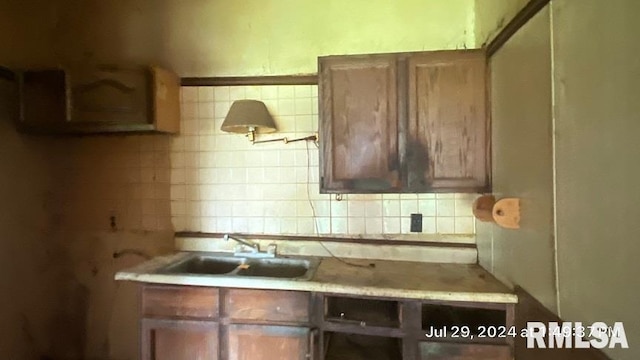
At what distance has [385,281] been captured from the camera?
Result: 194 cm

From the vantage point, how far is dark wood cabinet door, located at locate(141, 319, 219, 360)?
1965 mm

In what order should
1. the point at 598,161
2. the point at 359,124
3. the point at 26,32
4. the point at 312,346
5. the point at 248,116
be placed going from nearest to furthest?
the point at 598,161 → the point at 312,346 → the point at 359,124 → the point at 248,116 → the point at 26,32

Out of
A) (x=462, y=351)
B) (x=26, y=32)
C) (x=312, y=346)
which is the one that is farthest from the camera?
(x=26, y=32)

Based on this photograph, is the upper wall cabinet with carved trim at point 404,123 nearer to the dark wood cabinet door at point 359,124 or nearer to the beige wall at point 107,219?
the dark wood cabinet door at point 359,124

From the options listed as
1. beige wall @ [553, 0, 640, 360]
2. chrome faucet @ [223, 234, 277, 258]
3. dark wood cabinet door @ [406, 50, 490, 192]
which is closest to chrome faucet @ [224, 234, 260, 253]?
chrome faucet @ [223, 234, 277, 258]

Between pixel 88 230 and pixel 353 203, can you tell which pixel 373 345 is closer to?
pixel 353 203

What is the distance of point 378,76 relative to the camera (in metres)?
2.05

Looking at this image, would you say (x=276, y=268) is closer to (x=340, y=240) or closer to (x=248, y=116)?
(x=340, y=240)

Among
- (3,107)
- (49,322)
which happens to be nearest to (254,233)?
(49,322)

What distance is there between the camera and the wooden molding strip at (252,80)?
8.09ft

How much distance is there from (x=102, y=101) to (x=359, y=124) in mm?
1571

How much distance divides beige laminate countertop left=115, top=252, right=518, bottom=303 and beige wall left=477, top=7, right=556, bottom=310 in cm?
15

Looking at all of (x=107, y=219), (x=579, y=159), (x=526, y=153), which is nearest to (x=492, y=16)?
(x=526, y=153)

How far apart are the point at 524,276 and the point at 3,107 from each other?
297 centimetres
